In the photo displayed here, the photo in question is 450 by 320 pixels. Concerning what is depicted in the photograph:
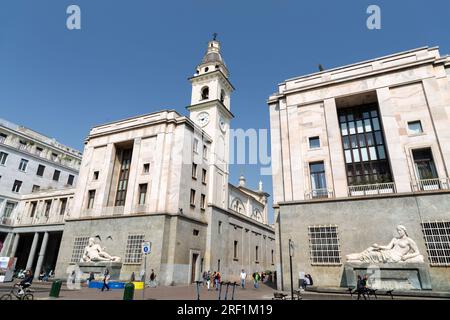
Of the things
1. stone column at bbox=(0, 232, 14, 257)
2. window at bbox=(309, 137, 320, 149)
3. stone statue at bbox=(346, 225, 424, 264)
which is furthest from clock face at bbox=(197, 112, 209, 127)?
stone column at bbox=(0, 232, 14, 257)

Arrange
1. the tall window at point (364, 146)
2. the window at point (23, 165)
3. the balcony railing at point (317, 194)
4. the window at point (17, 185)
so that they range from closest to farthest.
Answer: the balcony railing at point (317, 194)
the tall window at point (364, 146)
the window at point (17, 185)
the window at point (23, 165)

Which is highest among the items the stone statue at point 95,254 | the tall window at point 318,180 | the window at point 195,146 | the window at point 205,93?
the window at point 205,93

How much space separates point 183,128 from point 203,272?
16.3 m

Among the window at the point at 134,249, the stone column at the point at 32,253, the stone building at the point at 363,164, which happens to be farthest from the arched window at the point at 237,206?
the stone column at the point at 32,253

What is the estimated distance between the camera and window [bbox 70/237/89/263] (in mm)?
28266

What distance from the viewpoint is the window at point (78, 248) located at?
28266 millimetres

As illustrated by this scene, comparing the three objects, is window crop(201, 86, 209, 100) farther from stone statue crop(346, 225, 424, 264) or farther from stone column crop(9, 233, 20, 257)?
stone column crop(9, 233, 20, 257)

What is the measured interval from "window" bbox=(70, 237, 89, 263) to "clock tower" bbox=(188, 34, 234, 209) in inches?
571

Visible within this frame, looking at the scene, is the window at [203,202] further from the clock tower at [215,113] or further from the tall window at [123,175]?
the tall window at [123,175]

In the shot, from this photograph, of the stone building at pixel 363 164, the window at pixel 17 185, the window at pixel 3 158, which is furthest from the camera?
A: the window at pixel 17 185

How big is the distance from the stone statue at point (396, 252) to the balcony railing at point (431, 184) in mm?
3488

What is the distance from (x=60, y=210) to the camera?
38.4 m
